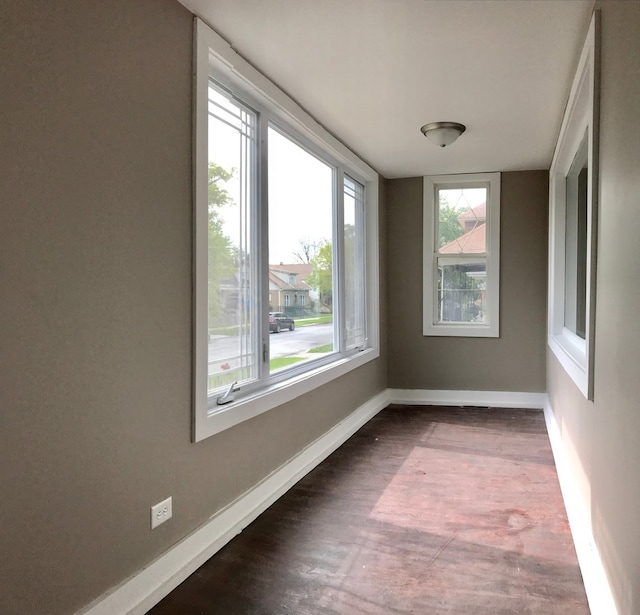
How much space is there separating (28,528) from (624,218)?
2006 mm

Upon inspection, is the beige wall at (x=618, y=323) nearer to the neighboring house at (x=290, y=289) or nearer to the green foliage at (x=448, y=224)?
the neighboring house at (x=290, y=289)

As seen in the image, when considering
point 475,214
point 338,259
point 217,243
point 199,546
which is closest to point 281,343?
point 217,243

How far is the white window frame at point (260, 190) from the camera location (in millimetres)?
2383

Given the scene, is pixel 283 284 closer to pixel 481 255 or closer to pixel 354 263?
pixel 354 263

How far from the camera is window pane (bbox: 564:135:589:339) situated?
3.52 m

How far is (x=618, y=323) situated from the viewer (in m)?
1.75

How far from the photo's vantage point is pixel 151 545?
2.14 meters

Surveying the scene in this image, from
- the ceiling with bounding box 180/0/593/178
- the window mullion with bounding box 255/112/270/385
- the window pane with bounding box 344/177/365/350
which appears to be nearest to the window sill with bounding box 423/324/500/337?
the window pane with bounding box 344/177/365/350

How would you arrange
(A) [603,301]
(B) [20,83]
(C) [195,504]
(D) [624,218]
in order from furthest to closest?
(C) [195,504] → (A) [603,301] → (D) [624,218] → (B) [20,83]

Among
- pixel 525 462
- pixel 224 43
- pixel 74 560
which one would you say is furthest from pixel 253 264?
pixel 525 462

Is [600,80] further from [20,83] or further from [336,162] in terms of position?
[336,162]

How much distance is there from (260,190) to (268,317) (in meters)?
0.73

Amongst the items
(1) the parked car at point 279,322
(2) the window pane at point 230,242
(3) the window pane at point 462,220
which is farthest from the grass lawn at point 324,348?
(3) the window pane at point 462,220

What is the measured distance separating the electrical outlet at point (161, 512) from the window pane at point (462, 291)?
13.8 feet
